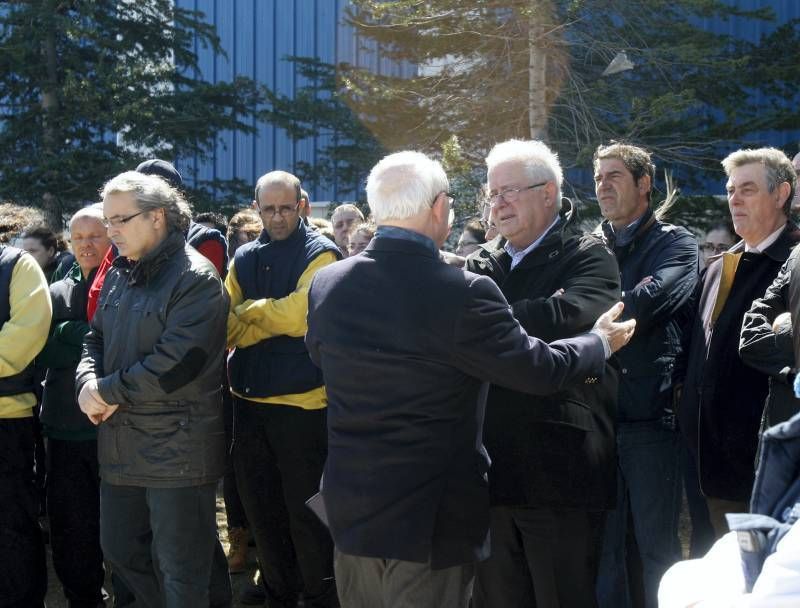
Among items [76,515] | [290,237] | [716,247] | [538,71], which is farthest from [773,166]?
[538,71]

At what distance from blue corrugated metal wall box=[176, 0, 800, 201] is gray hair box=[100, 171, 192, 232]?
522 inches

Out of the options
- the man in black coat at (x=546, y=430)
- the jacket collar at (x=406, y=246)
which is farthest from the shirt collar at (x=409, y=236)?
the man in black coat at (x=546, y=430)

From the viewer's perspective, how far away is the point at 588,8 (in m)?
12.4

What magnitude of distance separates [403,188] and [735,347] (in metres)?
1.63

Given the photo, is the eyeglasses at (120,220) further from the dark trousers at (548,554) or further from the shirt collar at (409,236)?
the dark trousers at (548,554)

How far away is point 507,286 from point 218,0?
17911mm

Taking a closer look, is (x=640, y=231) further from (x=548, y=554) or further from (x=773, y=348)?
(x=548, y=554)

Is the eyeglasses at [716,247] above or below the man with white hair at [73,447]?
above

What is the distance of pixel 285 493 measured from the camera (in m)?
4.62

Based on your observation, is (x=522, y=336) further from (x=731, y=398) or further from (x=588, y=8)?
(x=588, y=8)

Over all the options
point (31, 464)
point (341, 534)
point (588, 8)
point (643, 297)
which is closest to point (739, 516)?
point (341, 534)

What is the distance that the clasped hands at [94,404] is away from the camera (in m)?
3.96

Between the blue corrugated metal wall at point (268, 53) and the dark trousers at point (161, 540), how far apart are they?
14.1m

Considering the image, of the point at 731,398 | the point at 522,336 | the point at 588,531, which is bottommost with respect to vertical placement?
the point at 588,531
